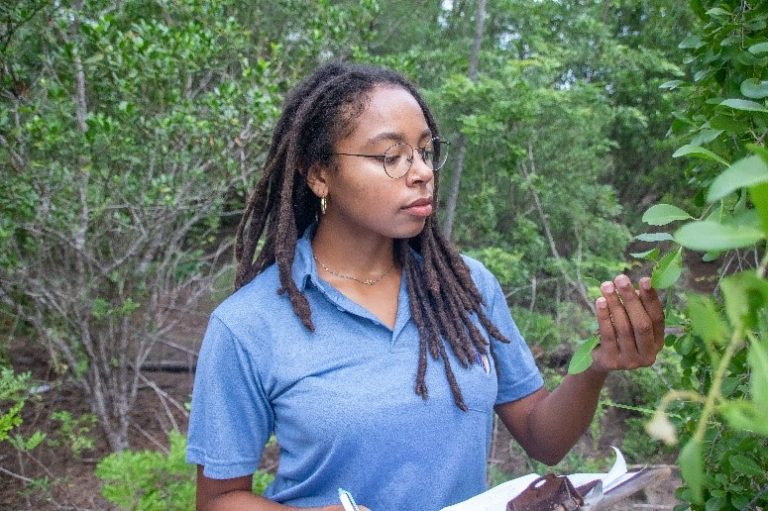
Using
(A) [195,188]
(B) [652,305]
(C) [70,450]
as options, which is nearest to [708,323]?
(B) [652,305]

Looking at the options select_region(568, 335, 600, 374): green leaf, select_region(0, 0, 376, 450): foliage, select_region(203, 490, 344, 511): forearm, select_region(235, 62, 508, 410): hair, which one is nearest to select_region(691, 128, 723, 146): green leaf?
select_region(568, 335, 600, 374): green leaf

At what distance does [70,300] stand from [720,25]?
338 cm

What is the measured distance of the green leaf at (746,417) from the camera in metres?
0.41

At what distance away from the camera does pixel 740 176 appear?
0.42 meters

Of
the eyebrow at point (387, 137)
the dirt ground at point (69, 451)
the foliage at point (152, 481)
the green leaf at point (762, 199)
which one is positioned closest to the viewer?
the green leaf at point (762, 199)

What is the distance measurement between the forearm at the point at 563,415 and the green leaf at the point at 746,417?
1.10 metres

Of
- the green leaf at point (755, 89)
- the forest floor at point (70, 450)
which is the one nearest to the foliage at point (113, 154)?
the forest floor at point (70, 450)

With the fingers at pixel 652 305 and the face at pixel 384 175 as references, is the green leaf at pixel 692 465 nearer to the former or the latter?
the fingers at pixel 652 305

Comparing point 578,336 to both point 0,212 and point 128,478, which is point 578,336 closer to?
point 128,478

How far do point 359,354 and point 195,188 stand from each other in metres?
2.40

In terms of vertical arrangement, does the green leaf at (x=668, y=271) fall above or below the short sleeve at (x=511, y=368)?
above

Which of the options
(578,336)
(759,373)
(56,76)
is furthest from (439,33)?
(759,373)

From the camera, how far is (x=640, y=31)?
687 cm

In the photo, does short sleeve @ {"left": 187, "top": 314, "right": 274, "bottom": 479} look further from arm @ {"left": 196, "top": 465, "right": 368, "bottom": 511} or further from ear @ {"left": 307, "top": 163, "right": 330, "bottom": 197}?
ear @ {"left": 307, "top": 163, "right": 330, "bottom": 197}
